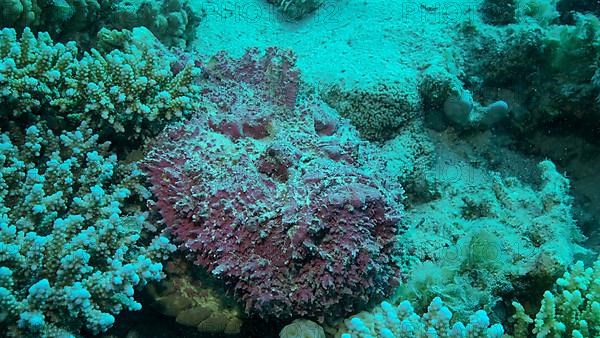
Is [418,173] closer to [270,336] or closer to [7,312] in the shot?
[270,336]

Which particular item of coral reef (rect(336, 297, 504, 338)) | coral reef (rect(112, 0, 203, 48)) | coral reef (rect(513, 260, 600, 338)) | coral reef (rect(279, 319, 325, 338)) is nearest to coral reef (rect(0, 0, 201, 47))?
coral reef (rect(112, 0, 203, 48))

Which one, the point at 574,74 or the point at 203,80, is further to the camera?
the point at 574,74

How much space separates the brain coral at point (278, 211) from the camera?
2453 millimetres

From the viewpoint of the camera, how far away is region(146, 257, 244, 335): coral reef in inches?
107

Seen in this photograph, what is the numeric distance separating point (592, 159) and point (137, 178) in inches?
202

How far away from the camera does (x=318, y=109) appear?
335cm

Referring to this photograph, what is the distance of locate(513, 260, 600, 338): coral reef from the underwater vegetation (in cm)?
1

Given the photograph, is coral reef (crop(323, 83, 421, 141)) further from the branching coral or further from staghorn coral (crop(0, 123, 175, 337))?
staghorn coral (crop(0, 123, 175, 337))

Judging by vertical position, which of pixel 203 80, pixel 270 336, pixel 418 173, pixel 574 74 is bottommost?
pixel 270 336

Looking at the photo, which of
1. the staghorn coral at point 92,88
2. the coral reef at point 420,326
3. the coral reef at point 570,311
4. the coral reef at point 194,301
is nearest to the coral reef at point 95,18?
the staghorn coral at point 92,88

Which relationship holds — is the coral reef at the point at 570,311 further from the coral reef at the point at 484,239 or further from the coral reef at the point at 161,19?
the coral reef at the point at 161,19

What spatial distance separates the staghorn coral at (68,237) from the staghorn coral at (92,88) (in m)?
0.15

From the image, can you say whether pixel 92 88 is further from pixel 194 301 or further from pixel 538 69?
pixel 538 69

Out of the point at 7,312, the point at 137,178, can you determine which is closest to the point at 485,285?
the point at 137,178
